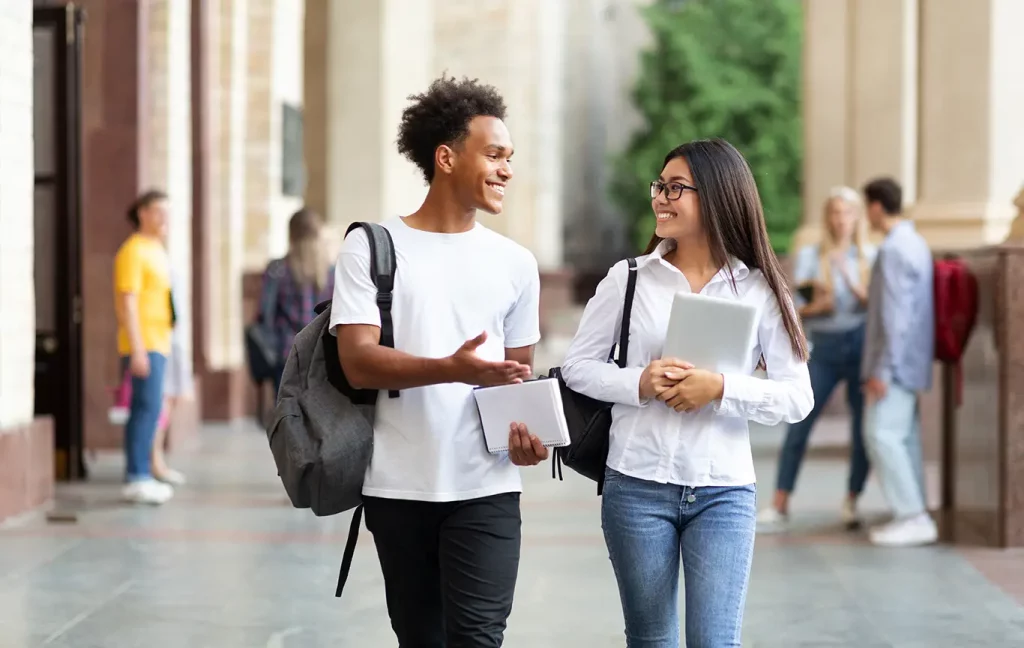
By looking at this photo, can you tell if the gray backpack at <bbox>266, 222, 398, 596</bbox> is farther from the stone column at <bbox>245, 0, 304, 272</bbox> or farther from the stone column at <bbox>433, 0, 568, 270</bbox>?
the stone column at <bbox>433, 0, 568, 270</bbox>

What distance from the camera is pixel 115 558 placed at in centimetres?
786

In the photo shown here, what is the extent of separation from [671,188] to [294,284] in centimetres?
631

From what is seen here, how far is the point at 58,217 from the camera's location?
11.0 m

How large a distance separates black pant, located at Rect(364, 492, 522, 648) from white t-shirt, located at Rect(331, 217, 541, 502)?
2.1 inches

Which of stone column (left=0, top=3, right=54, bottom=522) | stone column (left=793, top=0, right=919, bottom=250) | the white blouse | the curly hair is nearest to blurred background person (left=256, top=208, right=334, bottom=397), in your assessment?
stone column (left=0, top=3, right=54, bottom=522)

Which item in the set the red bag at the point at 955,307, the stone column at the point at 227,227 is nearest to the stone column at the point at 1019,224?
the red bag at the point at 955,307

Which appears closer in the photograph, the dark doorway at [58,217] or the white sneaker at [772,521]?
the white sneaker at [772,521]

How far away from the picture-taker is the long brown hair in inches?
152

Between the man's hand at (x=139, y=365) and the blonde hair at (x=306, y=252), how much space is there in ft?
3.67

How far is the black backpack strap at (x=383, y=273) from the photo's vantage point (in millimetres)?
3758

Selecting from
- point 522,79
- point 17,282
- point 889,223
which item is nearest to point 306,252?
point 17,282

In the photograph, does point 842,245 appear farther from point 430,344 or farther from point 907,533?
point 430,344

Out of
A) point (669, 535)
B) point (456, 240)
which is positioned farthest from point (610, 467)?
point (456, 240)

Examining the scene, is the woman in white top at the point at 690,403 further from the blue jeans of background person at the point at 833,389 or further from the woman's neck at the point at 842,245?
the woman's neck at the point at 842,245
